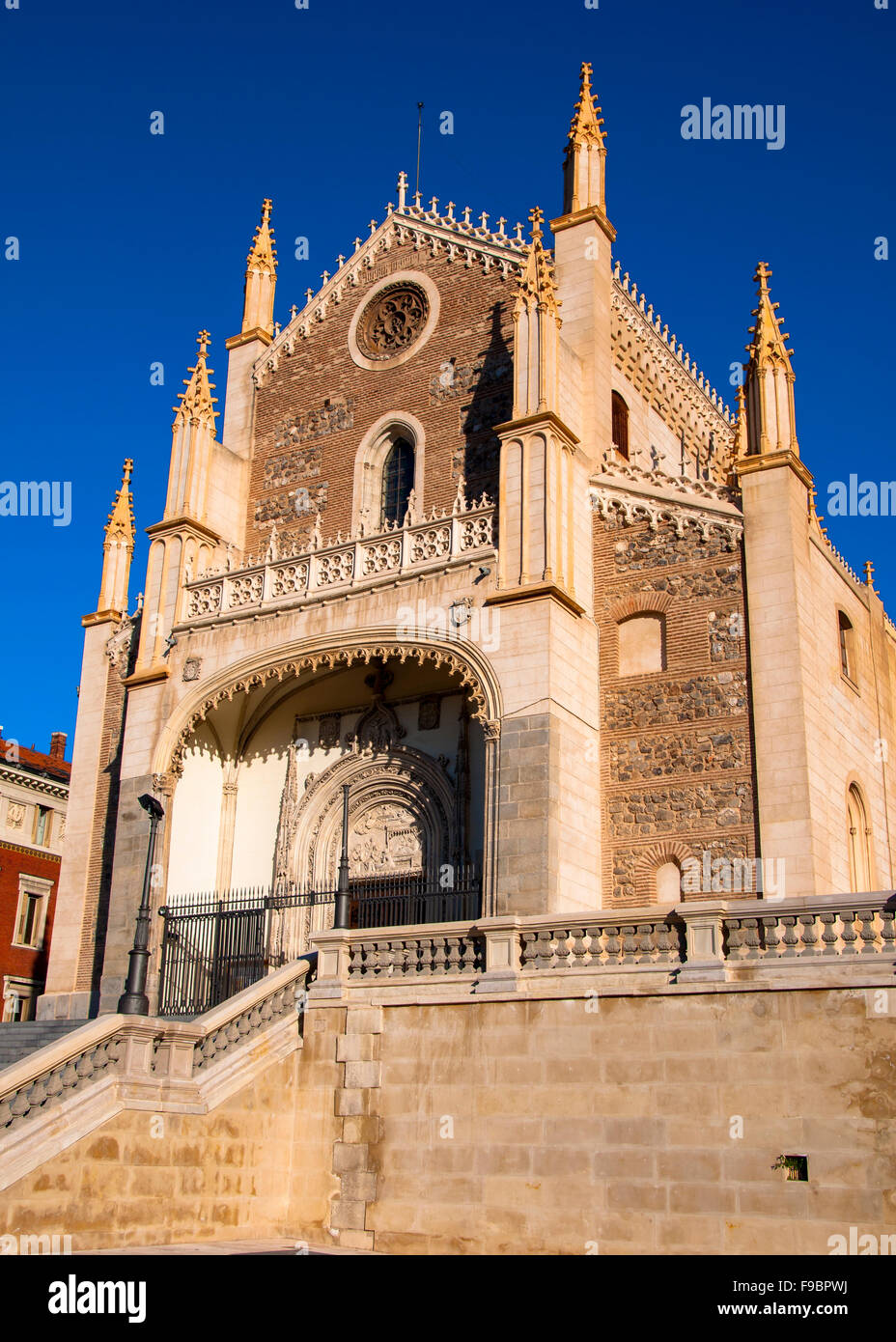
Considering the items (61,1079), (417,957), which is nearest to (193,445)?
(417,957)

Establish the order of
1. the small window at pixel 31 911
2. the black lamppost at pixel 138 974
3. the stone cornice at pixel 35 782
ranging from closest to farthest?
the black lamppost at pixel 138 974 < the small window at pixel 31 911 < the stone cornice at pixel 35 782

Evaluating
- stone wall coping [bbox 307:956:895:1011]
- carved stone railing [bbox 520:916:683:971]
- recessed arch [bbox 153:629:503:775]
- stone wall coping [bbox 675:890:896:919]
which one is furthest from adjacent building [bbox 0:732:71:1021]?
stone wall coping [bbox 675:890:896:919]

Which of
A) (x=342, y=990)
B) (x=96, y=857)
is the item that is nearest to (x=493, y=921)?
(x=342, y=990)

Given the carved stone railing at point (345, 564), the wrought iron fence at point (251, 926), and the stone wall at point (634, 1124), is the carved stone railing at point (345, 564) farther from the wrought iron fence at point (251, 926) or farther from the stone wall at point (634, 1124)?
the stone wall at point (634, 1124)

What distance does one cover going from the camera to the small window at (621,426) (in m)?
25.3

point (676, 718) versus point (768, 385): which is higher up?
point (768, 385)

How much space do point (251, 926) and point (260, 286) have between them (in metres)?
15.0

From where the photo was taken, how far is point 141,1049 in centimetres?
1518

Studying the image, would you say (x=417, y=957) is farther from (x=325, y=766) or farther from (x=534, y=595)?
(x=325, y=766)

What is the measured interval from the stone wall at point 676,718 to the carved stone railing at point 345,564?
8.26 feet

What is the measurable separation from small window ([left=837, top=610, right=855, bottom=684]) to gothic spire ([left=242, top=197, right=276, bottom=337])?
46.0ft

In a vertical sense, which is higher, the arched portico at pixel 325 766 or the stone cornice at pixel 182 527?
the stone cornice at pixel 182 527

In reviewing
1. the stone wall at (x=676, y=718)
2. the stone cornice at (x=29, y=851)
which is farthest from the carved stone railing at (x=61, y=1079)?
the stone cornice at (x=29, y=851)
